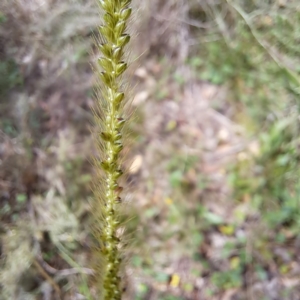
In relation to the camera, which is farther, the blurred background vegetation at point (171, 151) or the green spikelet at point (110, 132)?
the blurred background vegetation at point (171, 151)

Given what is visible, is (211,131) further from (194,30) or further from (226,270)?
(226,270)

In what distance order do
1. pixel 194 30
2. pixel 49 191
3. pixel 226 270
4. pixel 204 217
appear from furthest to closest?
pixel 194 30 → pixel 204 217 → pixel 226 270 → pixel 49 191

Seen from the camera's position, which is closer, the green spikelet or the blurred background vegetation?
the green spikelet

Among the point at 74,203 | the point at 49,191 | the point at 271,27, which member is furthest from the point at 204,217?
the point at 271,27
